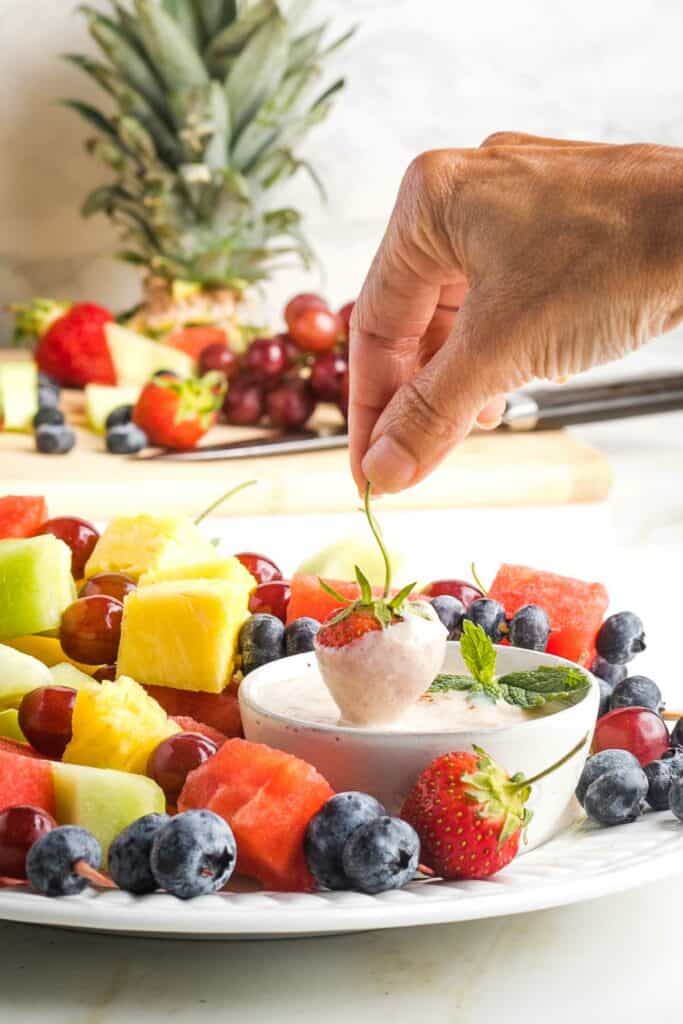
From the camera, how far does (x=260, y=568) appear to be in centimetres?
130

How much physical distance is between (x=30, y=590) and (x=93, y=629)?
6cm

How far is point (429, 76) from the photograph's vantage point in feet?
10.8

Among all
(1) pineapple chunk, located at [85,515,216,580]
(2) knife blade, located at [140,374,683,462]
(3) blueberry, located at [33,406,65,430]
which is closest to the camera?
(1) pineapple chunk, located at [85,515,216,580]

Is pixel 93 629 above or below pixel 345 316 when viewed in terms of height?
below

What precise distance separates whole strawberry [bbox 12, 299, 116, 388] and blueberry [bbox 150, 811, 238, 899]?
213cm

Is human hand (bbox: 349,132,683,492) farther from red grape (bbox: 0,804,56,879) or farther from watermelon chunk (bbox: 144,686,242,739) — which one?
red grape (bbox: 0,804,56,879)

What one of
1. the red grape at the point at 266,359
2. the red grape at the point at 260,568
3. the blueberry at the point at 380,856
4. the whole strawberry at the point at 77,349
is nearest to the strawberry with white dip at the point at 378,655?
the blueberry at the point at 380,856

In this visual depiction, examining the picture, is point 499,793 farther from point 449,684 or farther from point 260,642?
point 260,642

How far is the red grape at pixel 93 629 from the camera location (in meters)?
1.09

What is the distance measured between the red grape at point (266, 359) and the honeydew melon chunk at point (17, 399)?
0.38 meters

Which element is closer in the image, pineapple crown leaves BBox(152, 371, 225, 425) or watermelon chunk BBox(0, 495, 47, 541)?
watermelon chunk BBox(0, 495, 47, 541)

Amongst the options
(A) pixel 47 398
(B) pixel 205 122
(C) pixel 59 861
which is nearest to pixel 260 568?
(C) pixel 59 861

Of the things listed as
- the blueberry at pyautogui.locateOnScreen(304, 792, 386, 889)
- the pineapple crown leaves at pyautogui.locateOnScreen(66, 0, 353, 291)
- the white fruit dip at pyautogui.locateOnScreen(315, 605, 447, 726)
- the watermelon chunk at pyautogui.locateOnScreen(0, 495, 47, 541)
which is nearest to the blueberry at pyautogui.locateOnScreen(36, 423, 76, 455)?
the pineapple crown leaves at pyautogui.locateOnScreen(66, 0, 353, 291)

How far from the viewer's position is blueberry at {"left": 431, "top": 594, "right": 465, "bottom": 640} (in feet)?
3.84
